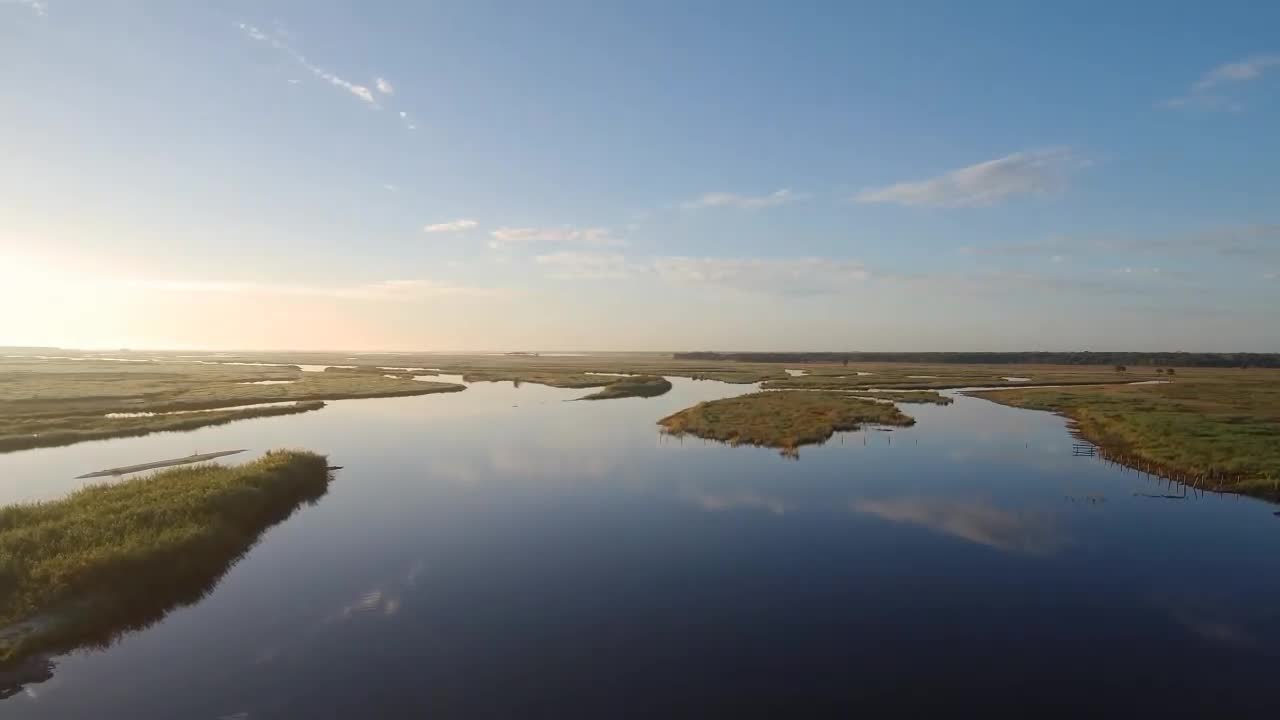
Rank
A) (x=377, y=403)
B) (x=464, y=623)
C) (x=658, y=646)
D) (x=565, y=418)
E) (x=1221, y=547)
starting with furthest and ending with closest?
(x=377, y=403), (x=565, y=418), (x=1221, y=547), (x=464, y=623), (x=658, y=646)

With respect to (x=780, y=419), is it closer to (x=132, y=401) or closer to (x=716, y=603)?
(x=716, y=603)

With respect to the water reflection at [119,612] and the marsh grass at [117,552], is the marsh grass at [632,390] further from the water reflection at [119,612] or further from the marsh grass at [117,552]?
the water reflection at [119,612]

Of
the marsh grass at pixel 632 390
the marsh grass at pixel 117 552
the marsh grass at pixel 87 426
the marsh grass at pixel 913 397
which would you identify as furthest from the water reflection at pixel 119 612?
the marsh grass at pixel 913 397

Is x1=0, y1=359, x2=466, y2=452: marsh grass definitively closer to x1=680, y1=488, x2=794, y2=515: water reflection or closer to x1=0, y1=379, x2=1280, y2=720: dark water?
x1=0, y1=379, x2=1280, y2=720: dark water

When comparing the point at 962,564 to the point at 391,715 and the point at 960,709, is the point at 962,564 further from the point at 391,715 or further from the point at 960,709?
the point at 391,715

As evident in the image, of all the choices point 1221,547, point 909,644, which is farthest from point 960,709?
point 1221,547

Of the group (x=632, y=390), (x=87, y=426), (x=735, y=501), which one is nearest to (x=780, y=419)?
(x=735, y=501)

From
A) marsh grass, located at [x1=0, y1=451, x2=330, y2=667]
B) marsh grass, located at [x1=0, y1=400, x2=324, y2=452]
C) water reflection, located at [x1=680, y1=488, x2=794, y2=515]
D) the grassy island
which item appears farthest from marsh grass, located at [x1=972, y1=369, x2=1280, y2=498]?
marsh grass, located at [x1=0, y1=400, x2=324, y2=452]
